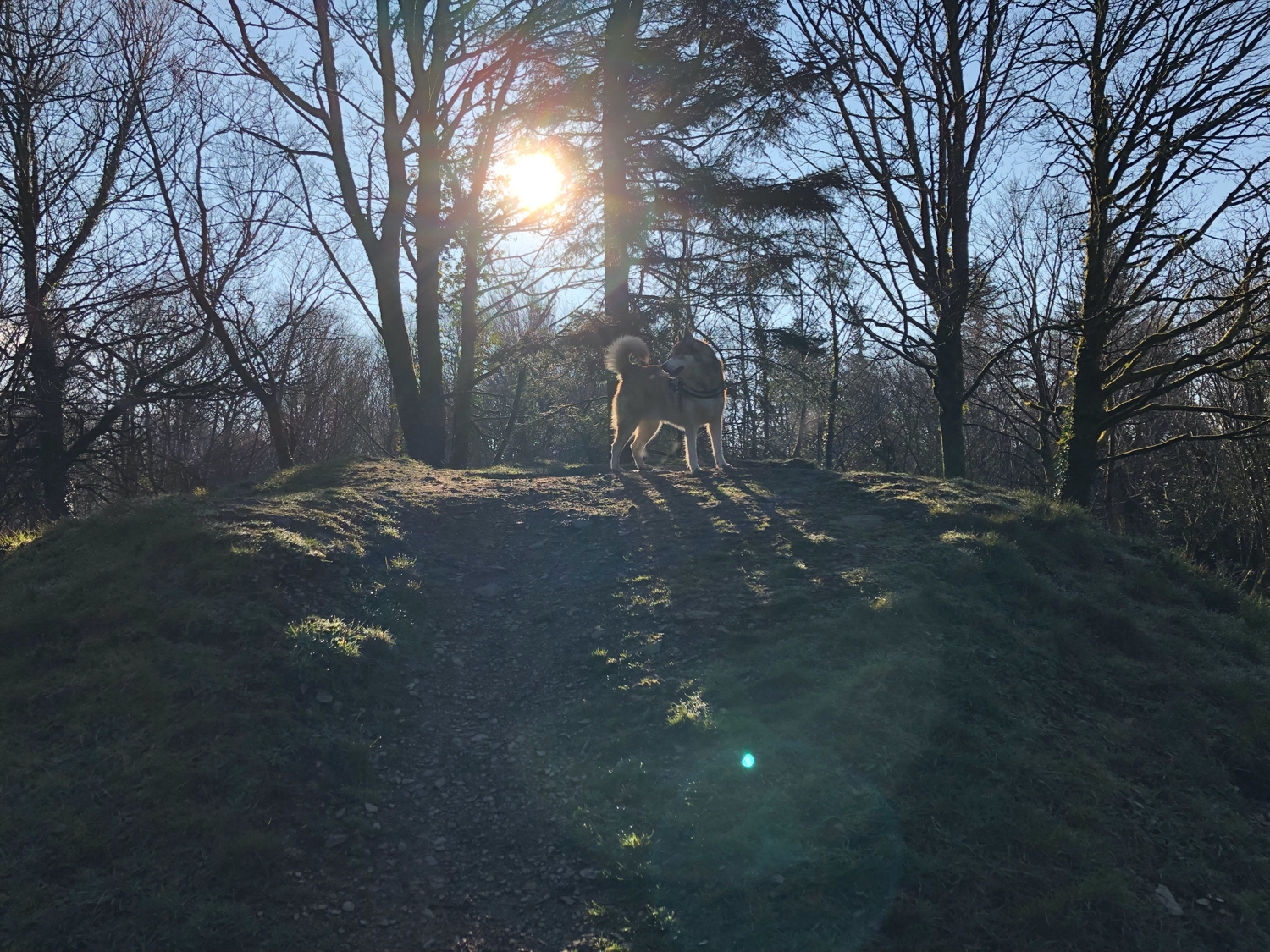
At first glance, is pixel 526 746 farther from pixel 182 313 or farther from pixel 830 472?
pixel 182 313

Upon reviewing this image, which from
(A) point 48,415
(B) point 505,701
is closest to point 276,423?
(A) point 48,415

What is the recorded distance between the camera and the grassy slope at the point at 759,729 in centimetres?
368

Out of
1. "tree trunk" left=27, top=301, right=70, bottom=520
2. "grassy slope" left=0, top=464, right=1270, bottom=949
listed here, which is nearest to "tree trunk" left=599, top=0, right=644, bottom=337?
"tree trunk" left=27, top=301, right=70, bottom=520

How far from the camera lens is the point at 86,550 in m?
6.38

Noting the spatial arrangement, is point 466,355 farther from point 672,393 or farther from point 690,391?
point 690,391

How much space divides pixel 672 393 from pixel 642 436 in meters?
1.19

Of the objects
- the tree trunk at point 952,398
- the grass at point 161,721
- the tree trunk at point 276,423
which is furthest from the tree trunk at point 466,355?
the grass at point 161,721

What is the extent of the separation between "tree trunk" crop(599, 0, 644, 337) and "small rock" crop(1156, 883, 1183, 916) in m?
13.9

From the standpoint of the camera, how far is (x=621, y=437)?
1209cm

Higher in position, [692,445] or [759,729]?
[692,445]

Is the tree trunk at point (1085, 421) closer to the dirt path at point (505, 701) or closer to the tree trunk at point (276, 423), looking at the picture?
the dirt path at point (505, 701)

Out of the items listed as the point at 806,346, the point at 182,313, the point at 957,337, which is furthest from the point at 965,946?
the point at 182,313

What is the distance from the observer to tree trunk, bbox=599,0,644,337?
1552 centimetres

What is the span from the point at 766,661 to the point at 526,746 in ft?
5.72
